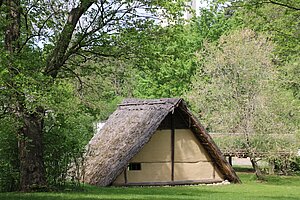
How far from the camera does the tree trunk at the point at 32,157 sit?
17656 millimetres

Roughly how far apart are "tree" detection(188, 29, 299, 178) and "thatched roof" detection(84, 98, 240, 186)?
3.48 metres

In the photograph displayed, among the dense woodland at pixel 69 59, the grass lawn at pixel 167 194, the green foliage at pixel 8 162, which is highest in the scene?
the dense woodland at pixel 69 59

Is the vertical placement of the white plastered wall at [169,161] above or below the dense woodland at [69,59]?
below

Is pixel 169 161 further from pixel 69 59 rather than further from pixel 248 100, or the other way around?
pixel 69 59

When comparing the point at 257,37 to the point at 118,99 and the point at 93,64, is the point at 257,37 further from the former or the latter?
the point at 118,99

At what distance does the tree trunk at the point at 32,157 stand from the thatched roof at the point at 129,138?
14.2 feet

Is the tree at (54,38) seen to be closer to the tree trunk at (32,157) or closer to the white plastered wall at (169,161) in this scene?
the tree trunk at (32,157)

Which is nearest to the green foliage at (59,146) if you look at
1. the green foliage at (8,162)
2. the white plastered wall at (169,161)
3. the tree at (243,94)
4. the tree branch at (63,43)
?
the green foliage at (8,162)

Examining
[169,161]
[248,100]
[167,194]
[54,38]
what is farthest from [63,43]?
[248,100]

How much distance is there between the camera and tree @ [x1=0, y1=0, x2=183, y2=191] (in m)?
15.8

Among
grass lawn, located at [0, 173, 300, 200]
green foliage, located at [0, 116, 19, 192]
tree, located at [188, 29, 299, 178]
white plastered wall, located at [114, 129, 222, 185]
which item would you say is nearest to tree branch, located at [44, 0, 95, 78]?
green foliage, located at [0, 116, 19, 192]

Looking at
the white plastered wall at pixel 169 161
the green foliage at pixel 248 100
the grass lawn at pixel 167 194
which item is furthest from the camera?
the green foliage at pixel 248 100

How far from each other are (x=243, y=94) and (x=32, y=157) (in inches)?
536

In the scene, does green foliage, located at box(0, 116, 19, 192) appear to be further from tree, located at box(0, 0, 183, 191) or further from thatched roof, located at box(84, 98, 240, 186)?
thatched roof, located at box(84, 98, 240, 186)
